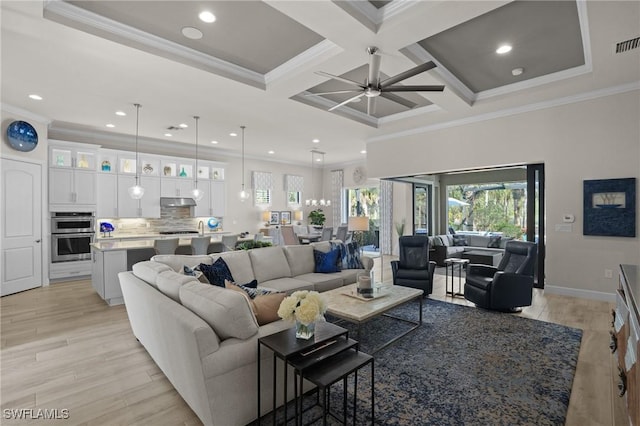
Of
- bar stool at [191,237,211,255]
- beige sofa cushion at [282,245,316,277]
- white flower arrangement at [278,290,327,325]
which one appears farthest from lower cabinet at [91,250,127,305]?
white flower arrangement at [278,290,327,325]

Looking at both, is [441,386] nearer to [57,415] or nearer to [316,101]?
[57,415]

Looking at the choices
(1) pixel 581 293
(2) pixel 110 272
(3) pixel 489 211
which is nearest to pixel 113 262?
(2) pixel 110 272

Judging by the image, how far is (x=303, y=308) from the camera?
1893 mm

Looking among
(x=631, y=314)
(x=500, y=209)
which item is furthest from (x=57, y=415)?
(x=500, y=209)

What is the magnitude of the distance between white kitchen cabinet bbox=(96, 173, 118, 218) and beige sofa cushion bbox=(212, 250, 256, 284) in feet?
15.1

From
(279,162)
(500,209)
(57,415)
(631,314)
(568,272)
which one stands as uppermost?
(279,162)

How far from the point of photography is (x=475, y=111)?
5.46 meters

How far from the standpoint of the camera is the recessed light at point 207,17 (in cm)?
292

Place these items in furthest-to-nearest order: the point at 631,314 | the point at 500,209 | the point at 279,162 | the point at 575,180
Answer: the point at 279,162 < the point at 500,209 < the point at 575,180 < the point at 631,314

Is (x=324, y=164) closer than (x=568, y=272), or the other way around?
(x=568, y=272)

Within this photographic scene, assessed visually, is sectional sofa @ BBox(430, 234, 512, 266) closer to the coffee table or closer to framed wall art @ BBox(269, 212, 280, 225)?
the coffee table

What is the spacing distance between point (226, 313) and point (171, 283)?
2.58ft

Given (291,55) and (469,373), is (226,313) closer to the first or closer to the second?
(469,373)

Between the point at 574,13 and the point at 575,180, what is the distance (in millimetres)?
2861
